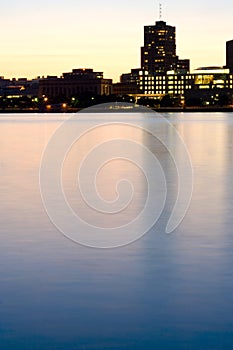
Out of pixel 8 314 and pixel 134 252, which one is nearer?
pixel 8 314

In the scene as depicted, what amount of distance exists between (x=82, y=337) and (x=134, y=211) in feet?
27.1

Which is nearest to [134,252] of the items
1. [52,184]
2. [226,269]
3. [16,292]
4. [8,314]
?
[226,269]

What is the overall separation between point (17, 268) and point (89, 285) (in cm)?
125

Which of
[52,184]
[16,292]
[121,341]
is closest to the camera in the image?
[121,341]

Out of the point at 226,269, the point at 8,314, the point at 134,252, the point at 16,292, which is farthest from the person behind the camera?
the point at 134,252

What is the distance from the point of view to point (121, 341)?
6613mm

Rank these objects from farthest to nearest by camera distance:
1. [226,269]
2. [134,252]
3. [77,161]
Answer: [77,161] → [134,252] → [226,269]

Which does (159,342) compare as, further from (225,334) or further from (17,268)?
(17,268)

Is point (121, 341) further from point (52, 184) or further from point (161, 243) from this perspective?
point (52, 184)

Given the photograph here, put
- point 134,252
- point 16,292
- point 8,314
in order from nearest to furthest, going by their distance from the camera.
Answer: point 8,314, point 16,292, point 134,252

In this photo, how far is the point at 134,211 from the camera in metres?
14.9

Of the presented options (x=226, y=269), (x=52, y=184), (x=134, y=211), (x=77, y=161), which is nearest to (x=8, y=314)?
(x=226, y=269)

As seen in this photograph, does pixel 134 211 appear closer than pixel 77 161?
Yes

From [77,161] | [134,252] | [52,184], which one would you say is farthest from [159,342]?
[77,161]
